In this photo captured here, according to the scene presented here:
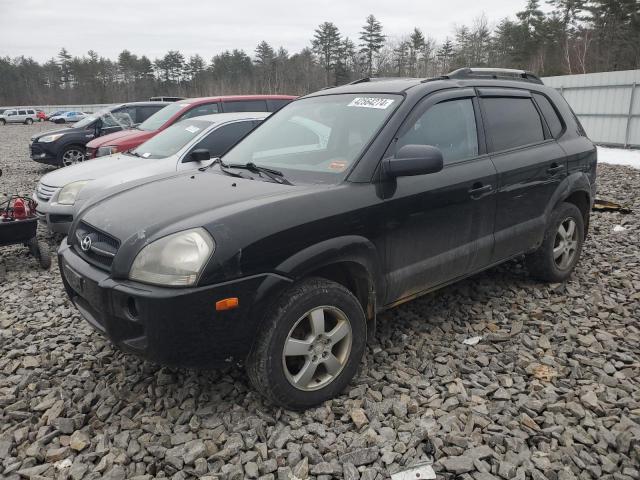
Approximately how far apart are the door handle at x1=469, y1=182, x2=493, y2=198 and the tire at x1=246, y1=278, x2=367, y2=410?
1.27 metres

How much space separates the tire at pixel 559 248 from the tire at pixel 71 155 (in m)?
11.7

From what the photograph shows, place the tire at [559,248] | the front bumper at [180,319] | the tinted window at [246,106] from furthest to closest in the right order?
the tinted window at [246,106], the tire at [559,248], the front bumper at [180,319]

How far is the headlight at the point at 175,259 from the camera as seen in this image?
7.59 ft

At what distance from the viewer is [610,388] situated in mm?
2932

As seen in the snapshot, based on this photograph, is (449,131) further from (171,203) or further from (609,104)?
(609,104)

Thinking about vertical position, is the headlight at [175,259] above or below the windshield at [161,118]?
below

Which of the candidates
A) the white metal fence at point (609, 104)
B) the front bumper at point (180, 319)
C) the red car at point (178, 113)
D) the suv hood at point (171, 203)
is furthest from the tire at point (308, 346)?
the white metal fence at point (609, 104)

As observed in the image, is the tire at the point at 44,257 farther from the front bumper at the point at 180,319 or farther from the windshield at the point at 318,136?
the front bumper at the point at 180,319

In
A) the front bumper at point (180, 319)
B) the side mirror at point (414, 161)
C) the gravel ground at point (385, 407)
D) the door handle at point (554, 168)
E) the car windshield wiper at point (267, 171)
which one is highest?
the side mirror at point (414, 161)

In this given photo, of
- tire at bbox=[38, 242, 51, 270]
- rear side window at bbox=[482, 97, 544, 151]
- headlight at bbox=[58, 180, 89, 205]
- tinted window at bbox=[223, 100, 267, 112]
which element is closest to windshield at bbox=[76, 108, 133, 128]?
tinted window at bbox=[223, 100, 267, 112]

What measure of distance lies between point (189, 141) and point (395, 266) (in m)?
4.27

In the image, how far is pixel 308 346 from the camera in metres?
2.65

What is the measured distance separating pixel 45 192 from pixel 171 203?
4.54 m

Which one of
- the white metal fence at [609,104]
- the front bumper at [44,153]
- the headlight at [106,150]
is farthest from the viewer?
the white metal fence at [609,104]
